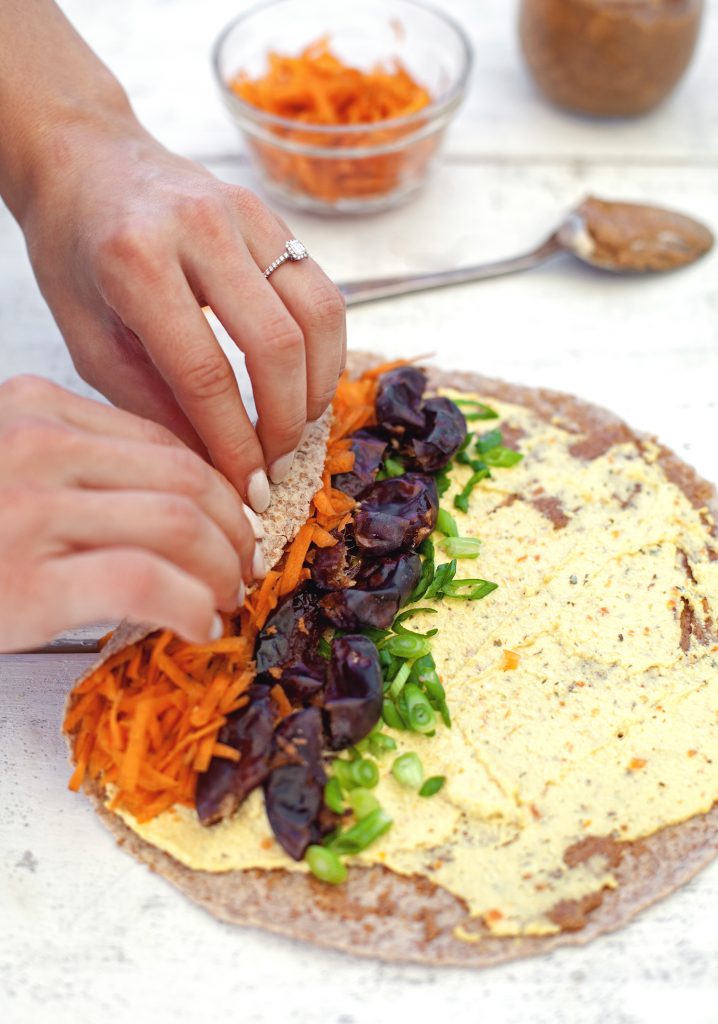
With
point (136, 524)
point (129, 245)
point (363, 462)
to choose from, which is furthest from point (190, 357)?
point (363, 462)

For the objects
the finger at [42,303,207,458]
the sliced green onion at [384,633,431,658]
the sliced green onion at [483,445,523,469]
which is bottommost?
the sliced green onion at [384,633,431,658]

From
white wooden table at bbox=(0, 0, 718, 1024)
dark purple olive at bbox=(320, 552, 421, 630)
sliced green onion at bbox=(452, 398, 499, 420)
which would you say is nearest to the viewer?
white wooden table at bbox=(0, 0, 718, 1024)

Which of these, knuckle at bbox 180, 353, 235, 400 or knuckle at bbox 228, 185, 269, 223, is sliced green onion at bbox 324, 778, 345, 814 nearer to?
knuckle at bbox 180, 353, 235, 400

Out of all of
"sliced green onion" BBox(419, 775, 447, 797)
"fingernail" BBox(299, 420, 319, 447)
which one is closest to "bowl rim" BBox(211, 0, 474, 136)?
"fingernail" BBox(299, 420, 319, 447)

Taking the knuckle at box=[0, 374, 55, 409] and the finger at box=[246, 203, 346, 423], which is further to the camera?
the finger at box=[246, 203, 346, 423]

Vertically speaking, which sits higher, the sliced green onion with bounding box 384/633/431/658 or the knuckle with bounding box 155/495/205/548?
the knuckle with bounding box 155/495/205/548

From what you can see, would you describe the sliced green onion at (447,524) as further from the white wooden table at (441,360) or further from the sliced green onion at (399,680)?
the white wooden table at (441,360)

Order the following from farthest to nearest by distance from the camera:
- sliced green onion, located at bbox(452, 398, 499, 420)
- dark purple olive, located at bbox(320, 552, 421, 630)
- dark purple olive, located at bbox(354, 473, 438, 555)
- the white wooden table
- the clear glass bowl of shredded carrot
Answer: the clear glass bowl of shredded carrot
sliced green onion, located at bbox(452, 398, 499, 420)
dark purple olive, located at bbox(354, 473, 438, 555)
dark purple olive, located at bbox(320, 552, 421, 630)
the white wooden table

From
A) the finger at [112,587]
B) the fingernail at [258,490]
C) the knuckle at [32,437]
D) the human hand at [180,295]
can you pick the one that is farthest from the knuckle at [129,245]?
the finger at [112,587]
